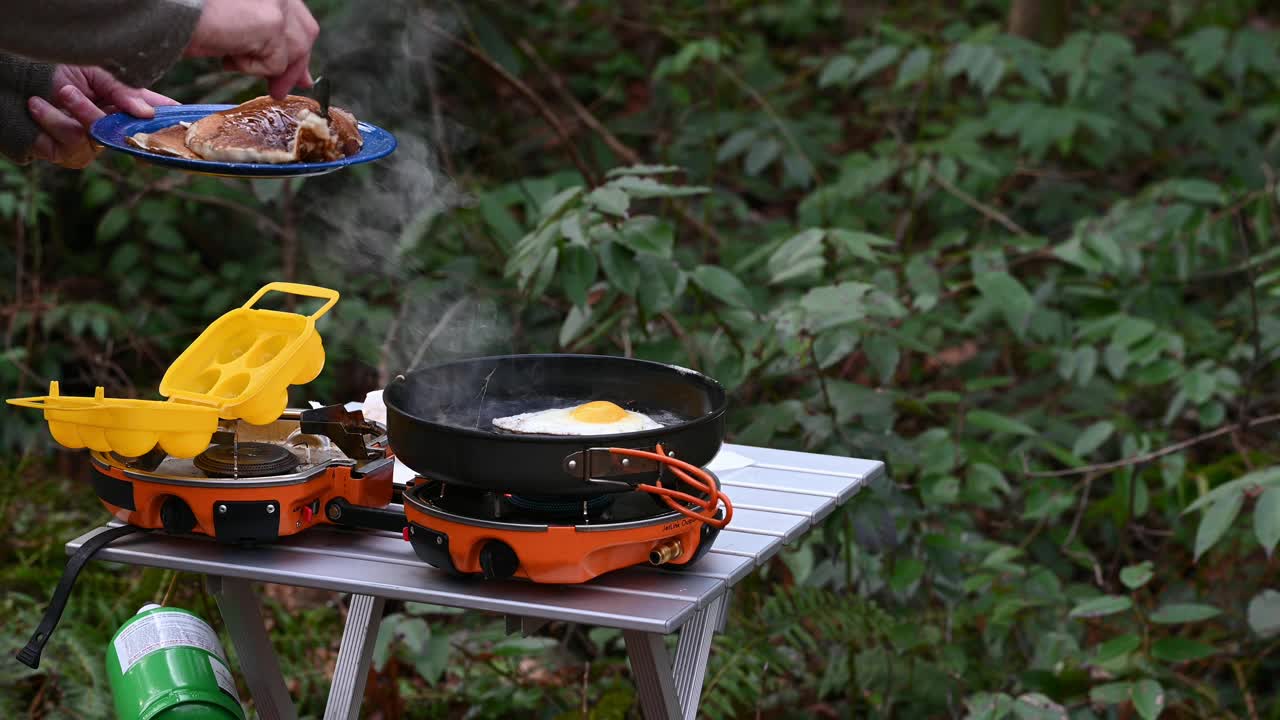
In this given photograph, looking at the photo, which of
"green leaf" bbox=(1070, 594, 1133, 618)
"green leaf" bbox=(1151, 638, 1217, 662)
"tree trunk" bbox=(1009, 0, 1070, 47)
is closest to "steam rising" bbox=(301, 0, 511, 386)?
"green leaf" bbox=(1070, 594, 1133, 618)

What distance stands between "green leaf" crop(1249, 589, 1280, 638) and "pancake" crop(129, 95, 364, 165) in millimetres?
2423

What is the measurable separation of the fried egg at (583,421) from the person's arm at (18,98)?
1.07 metres

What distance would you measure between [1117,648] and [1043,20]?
3.60 m

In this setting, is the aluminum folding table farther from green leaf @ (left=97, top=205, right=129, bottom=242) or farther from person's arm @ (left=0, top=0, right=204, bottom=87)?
green leaf @ (left=97, top=205, right=129, bottom=242)

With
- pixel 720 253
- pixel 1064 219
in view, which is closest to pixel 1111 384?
pixel 1064 219

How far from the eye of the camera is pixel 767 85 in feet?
20.2

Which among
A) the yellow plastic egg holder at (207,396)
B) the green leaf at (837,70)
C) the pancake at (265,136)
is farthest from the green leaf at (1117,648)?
the green leaf at (837,70)

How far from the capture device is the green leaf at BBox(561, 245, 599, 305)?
333cm

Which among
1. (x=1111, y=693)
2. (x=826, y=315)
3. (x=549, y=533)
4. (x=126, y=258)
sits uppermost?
(x=549, y=533)

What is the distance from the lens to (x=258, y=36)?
2111mm

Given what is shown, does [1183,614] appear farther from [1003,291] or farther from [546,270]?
→ [546,270]

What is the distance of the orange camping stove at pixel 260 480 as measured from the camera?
7.32 ft

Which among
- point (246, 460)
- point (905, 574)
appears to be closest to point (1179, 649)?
point (905, 574)

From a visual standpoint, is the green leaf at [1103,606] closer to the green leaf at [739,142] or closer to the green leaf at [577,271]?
the green leaf at [577,271]
